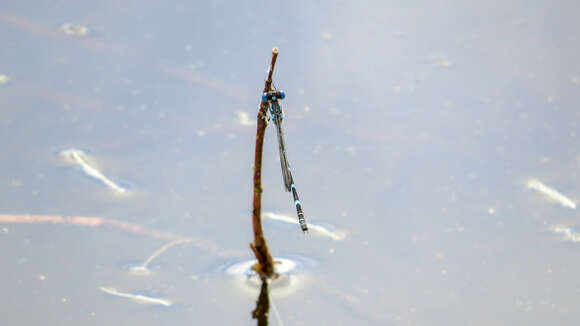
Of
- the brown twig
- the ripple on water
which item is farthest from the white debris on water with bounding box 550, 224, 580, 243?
the brown twig

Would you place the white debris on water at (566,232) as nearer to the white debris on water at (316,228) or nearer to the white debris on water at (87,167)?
the white debris on water at (316,228)

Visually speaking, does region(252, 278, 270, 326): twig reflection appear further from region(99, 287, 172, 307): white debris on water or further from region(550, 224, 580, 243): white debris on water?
region(550, 224, 580, 243): white debris on water

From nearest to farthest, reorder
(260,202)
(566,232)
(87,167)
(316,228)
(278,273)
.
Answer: (260,202) < (278,273) < (316,228) < (566,232) < (87,167)

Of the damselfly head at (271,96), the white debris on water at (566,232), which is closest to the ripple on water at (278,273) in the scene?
the damselfly head at (271,96)

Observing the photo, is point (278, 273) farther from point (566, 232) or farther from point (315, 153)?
point (566, 232)

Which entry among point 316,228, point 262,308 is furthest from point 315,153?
point 262,308

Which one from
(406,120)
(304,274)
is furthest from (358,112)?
(304,274)

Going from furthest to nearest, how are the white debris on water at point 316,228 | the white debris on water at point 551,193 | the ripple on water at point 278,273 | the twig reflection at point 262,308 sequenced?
the white debris on water at point 551,193
the white debris on water at point 316,228
the ripple on water at point 278,273
the twig reflection at point 262,308
